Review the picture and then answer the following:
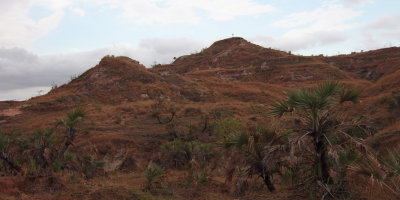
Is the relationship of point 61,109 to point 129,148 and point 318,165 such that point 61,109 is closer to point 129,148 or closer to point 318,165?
point 129,148

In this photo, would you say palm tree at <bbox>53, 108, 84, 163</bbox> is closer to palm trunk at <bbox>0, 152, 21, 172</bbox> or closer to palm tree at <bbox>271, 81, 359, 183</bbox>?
palm trunk at <bbox>0, 152, 21, 172</bbox>

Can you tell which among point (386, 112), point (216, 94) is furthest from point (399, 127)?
point (216, 94)

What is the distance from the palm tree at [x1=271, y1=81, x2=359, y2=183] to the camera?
6.29 meters

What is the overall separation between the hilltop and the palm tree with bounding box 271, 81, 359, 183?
1.69 feet

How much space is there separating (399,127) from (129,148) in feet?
49.6

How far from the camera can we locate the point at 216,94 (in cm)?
3812

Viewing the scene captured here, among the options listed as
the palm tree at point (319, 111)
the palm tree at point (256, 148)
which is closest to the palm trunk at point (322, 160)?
the palm tree at point (319, 111)

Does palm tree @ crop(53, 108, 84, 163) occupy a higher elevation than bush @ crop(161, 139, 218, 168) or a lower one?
higher

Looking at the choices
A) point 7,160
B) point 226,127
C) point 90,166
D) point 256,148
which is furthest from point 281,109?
point 226,127

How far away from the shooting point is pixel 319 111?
21.5 feet

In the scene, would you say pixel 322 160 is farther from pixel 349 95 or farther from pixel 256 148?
pixel 256 148

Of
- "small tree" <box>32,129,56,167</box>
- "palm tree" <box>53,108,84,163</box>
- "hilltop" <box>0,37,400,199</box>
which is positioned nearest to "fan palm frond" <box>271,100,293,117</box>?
"hilltop" <box>0,37,400,199</box>

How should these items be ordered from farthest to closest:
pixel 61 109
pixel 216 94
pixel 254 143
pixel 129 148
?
pixel 216 94, pixel 61 109, pixel 129 148, pixel 254 143

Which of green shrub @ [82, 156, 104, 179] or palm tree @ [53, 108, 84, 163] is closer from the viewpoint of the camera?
palm tree @ [53, 108, 84, 163]
